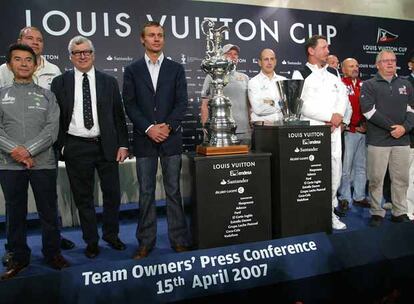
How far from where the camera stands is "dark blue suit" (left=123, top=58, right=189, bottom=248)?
2.55 metres

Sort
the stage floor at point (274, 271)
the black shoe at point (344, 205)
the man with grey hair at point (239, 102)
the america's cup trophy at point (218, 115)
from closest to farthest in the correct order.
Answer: the stage floor at point (274, 271), the america's cup trophy at point (218, 115), the man with grey hair at point (239, 102), the black shoe at point (344, 205)

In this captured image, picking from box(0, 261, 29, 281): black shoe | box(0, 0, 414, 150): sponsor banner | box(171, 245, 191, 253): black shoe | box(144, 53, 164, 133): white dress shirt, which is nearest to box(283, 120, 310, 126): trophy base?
box(144, 53, 164, 133): white dress shirt

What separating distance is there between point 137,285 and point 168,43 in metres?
3.42

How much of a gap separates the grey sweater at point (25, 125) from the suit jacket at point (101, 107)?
7.4 inches

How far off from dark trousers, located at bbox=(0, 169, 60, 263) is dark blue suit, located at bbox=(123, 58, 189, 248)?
565mm

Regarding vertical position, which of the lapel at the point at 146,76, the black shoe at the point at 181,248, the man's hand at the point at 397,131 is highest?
the lapel at the point at 146,76

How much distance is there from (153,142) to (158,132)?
4.7 inches

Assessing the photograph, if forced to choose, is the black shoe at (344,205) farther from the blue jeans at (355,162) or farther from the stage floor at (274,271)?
the stage floor at (274,271)

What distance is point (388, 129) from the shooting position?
313cm

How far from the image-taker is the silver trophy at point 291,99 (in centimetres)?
265

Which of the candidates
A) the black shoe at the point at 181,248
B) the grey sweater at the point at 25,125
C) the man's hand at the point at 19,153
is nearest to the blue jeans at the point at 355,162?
the black shoe at the point at 181,248

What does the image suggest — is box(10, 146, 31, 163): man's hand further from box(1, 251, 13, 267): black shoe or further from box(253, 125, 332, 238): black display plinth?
box(253, 125, 332, 238): black display plinth

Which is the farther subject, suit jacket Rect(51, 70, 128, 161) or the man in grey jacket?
suit jacket Rect(51, 70, 128, 161)

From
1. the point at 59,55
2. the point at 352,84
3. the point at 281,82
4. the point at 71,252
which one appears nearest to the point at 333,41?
the point at 352,84
